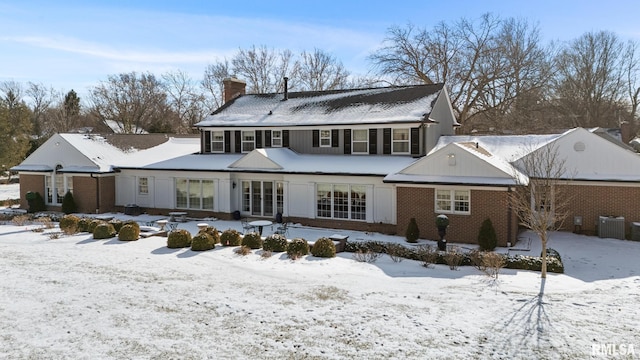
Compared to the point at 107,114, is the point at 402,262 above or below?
below

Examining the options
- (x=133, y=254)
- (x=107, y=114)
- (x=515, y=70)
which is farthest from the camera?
(x=107, y=114)

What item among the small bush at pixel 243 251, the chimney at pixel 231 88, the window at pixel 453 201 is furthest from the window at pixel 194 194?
the window at pixel 453 201

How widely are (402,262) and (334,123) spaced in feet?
36.7

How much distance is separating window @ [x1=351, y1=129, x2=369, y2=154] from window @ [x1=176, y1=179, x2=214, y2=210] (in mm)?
7766

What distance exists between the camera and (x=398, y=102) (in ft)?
83.9

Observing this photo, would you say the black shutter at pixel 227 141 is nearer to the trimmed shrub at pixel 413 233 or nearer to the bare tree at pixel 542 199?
→ the trimmed shrub at pixel 413 233

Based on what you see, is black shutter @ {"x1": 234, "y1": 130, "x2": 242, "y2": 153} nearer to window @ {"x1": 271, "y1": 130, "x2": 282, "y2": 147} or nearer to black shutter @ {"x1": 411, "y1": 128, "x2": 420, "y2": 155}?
window @ {"x1": 271, "y1": 130, "x2": 282, "y2": 147}

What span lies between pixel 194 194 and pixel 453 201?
44.8 feet

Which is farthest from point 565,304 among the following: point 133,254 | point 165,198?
point 165,198

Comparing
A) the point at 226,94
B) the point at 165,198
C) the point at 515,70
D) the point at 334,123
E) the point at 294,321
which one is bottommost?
the point at 294,321

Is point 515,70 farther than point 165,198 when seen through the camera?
Yes

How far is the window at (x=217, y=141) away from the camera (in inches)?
1094

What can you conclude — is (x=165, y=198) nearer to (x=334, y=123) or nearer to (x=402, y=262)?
(x=334, y=123)

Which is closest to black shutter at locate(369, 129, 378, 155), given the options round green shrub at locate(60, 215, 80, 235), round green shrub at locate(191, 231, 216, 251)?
round green shrub at locate(191, 231, 216, 251)
